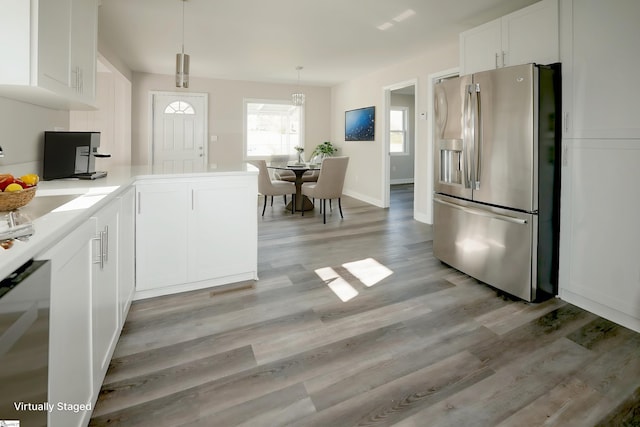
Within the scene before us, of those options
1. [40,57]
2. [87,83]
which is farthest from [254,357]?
[87,83]

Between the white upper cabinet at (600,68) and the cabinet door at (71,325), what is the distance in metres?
2.88

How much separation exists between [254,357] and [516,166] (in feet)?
7.01

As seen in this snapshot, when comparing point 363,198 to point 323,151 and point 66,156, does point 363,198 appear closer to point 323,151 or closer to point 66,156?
point 323,151

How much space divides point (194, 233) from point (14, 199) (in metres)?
1.41

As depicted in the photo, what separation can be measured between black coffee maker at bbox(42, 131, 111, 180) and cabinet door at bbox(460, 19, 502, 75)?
3.25 meters

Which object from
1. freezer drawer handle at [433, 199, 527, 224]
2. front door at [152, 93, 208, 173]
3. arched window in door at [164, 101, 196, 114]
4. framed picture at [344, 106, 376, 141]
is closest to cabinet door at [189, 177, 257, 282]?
freezer drawer handle at [433, 199, 527, 224]

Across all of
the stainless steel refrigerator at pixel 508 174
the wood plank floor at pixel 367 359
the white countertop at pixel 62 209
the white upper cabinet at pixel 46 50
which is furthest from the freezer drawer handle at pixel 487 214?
the white upper cabinet at pixel 46 50

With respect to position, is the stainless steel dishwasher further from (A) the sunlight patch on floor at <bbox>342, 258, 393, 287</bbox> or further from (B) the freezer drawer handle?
(B) the freezer drawer handle

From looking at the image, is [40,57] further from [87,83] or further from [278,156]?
→ [278,156]

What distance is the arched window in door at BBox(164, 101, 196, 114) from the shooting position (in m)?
6.86

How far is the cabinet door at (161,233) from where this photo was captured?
2.45 m

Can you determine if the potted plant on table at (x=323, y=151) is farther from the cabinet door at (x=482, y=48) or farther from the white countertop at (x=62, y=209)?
the white countertop at (x=62, y=209)

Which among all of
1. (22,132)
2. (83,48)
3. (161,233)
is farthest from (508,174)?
(22,132)

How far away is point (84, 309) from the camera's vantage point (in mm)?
1268
